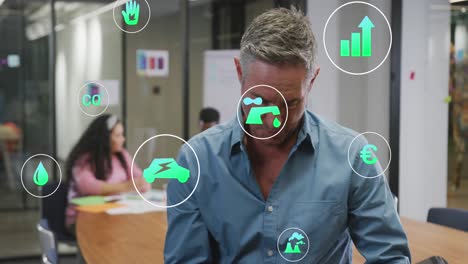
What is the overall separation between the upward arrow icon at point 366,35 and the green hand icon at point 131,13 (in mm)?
322

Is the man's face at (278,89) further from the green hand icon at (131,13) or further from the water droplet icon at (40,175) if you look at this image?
the water droplet icon at (40,175)

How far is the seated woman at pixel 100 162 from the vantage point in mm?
991

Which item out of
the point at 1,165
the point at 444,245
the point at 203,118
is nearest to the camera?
the point at 203,118

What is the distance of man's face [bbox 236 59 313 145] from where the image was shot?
0.67 meters

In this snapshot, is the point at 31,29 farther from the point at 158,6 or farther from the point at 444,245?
the point at 444,245

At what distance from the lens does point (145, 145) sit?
84 cm

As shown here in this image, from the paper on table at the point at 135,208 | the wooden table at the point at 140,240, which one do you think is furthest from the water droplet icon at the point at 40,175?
the paper on table at the point at 135,208

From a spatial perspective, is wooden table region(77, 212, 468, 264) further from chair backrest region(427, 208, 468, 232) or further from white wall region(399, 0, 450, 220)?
white wall region(399, 0, 450, 220)

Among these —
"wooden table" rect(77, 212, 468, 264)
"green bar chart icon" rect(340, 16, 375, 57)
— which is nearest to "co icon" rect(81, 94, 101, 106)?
"green bar chart icon" rect(340, 16, 375, 57)

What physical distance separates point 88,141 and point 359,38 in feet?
1.89

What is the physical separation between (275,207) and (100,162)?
1.58ft

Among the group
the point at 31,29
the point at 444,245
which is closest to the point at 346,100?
the point at 31,29

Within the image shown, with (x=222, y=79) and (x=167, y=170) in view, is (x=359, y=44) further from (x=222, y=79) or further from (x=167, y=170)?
(x=167, y=170)

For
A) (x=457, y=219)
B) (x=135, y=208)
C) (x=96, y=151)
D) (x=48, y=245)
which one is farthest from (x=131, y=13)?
(x=457, y=219)
